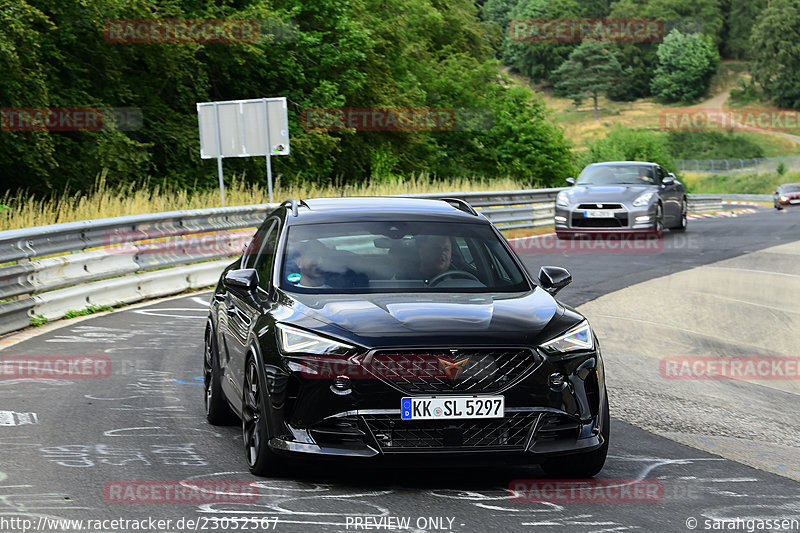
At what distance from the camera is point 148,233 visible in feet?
53.4

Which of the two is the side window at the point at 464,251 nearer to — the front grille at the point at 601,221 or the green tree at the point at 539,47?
the front grille at the point at 601,221

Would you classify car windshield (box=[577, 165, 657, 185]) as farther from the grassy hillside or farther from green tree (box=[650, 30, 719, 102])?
green tree (box=[650, 30, 719, 102])

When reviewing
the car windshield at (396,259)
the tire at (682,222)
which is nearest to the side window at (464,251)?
the car windshield at (396,259)

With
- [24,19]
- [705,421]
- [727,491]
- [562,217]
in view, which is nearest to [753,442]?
[705,421]

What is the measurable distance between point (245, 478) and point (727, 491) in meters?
2.45

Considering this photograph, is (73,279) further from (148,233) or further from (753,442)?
(753,442)

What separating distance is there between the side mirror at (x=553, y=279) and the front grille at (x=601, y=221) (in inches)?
654

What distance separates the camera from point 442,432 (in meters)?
5.73

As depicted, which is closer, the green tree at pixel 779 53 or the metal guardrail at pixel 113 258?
the metal guardrail at pixel 113 258

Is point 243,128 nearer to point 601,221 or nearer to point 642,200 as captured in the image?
point 601,221

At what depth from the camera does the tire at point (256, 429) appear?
5.99 metres

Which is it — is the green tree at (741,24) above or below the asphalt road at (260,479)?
below

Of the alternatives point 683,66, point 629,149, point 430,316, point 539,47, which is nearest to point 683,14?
point 683,66

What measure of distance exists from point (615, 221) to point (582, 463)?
704 inches
